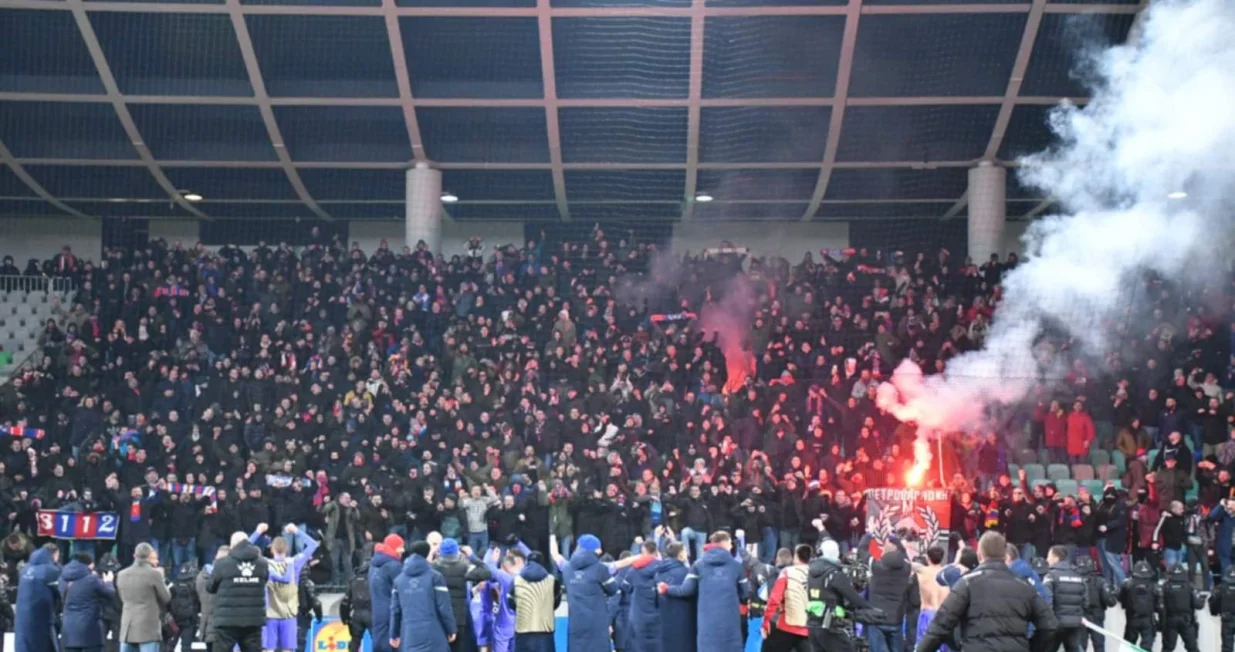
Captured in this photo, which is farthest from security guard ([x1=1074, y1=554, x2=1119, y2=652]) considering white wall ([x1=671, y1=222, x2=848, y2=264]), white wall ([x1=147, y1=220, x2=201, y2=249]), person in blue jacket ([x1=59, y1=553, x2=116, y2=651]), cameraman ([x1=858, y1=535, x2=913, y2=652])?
white wall ([x1=147, y1=220, x2=201, y2=249])

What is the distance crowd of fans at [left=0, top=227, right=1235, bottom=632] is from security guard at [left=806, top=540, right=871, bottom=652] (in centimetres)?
814

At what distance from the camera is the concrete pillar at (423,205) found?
107ft

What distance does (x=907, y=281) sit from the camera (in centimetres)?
2959

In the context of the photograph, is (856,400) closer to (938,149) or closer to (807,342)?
(807,342)

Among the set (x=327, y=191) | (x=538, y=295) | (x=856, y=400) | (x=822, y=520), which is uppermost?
(x=327, y=191)

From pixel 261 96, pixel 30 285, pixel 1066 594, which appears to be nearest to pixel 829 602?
pixel 1066 594

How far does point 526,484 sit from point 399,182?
1224cm

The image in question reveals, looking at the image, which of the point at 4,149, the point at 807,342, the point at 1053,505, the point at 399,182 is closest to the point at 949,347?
the point at 807,342

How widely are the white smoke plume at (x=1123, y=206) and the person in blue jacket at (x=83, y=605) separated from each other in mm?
13819

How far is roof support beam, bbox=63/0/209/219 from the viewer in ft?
94.5

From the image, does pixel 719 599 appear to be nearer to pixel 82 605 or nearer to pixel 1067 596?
pixel 1067 596

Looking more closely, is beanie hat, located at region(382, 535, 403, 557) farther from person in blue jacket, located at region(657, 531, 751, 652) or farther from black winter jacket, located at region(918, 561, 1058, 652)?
black winter jacket, located at region(918, 561, 1058, 652)

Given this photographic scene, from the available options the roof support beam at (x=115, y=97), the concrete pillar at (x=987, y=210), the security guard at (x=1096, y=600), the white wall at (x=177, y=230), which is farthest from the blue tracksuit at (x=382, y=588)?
the white wall at (x=177, y=230)

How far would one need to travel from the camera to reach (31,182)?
33562 millimetres
